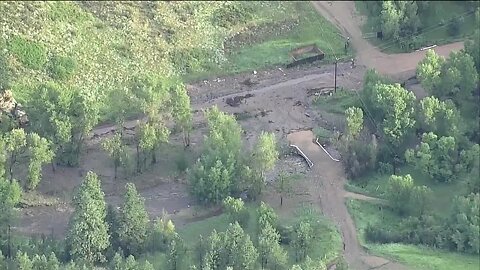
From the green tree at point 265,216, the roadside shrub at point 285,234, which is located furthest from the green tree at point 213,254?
the roadside shrub at point 285,234

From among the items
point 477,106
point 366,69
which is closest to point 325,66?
point 366,69

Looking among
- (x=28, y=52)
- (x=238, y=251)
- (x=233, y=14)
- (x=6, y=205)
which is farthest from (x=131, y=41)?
(x=238, y=251)

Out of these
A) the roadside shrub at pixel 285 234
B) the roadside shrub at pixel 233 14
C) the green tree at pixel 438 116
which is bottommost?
the roadside shrub at pixel 285 234

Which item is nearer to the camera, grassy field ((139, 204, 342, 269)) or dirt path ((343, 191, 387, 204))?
grassy field ((139, 204, 342, 269))

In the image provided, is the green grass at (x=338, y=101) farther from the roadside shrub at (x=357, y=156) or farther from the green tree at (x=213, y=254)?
the green tree at (x=213, y=254)

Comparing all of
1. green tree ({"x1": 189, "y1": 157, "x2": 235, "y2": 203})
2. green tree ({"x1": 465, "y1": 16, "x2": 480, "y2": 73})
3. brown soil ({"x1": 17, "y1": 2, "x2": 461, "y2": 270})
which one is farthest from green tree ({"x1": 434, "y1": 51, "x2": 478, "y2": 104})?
green tree ({"x1": 189, "y1": 157, "x2": 235, "y2": 203})

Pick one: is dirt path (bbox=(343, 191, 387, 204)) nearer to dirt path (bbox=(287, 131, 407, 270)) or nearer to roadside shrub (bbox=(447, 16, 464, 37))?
dirt path (bbox=(287, 131, 407, 270))
